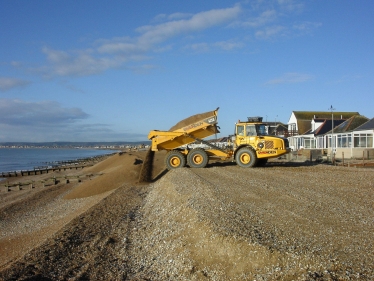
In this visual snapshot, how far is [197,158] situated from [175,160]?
1.23 metres

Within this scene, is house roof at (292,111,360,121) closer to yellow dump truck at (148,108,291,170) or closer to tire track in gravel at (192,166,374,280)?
yellow dump truck at (148,108,291,170)

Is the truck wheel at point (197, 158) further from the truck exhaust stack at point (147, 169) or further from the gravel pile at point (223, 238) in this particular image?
the gravel pile at point (223, 238)

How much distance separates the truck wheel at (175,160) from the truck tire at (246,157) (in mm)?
2965

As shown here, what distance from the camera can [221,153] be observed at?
69.0 ft

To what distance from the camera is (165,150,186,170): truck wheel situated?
837 inches

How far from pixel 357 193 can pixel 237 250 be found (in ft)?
22.2

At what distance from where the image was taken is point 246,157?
20359mm

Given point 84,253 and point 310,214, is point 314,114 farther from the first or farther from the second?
point 84,253

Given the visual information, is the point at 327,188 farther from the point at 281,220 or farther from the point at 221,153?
the point at 221,153

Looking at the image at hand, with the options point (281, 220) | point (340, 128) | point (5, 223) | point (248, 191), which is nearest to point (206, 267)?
point (281, 220)

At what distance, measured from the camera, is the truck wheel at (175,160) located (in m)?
21.2

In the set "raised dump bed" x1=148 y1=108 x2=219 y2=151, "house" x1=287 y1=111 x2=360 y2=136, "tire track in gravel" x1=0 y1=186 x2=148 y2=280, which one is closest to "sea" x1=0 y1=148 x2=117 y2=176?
"house" x1=287 y1=111 x2=360 y2=136

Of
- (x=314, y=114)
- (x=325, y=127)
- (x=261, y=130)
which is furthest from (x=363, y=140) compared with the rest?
(x=314, y=114)

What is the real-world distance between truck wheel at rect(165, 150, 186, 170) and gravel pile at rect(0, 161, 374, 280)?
23.9 ft
